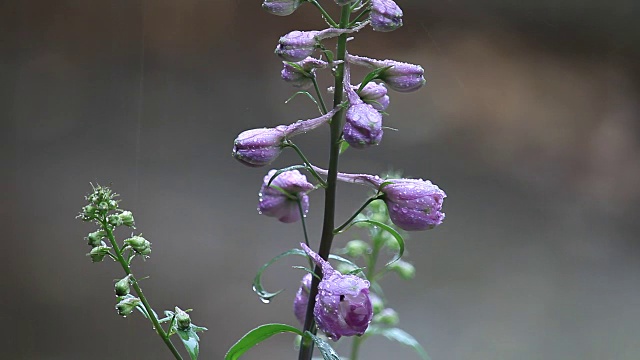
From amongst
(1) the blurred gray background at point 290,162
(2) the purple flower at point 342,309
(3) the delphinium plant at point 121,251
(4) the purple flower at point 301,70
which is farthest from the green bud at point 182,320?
(1) the blurred gray background at point 290,162

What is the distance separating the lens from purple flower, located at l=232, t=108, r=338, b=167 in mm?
517

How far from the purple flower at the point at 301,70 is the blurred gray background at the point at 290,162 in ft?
2.33

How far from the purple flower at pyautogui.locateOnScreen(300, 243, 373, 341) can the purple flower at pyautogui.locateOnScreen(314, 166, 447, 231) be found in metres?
0.07

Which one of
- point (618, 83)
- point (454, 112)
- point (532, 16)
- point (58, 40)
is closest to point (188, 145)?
point (58, 40)

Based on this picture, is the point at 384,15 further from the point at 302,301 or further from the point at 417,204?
the point at 302,301

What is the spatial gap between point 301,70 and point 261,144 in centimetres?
7

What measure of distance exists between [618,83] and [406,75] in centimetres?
116

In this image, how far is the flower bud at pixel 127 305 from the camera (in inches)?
19.1

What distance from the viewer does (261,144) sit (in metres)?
0.52

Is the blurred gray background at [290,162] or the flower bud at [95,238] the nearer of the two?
the flower bud at [95,238]

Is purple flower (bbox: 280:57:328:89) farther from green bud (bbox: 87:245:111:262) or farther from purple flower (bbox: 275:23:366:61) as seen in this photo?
green bud (bbox: 87:245:111:262)

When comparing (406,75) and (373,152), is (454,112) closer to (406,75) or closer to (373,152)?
(373,152)

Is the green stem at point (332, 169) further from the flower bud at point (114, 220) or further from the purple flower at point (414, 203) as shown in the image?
the flower bud at point (114, 220)

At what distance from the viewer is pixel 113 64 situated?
124 centimetres
